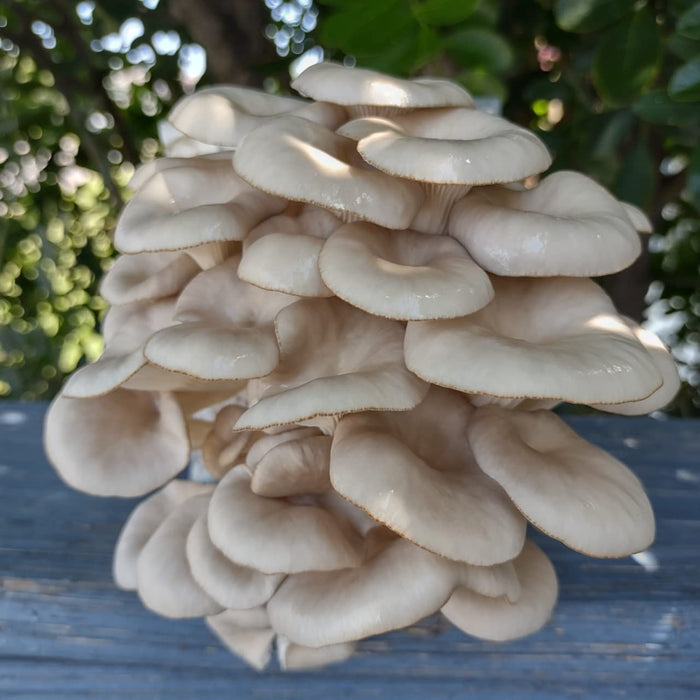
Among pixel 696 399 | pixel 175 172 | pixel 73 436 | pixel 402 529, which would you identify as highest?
pixel 175 172

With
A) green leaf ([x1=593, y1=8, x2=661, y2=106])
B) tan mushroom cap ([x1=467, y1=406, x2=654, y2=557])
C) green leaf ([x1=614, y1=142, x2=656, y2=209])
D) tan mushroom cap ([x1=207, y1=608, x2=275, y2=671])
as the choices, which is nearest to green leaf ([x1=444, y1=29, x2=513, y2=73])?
green leaf ([x1=593, y1=8, x2=661, y2=106])

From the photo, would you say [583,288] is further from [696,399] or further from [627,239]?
[696,399]

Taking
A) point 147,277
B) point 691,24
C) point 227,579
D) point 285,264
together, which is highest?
point 691,24

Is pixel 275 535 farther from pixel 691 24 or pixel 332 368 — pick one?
pixel 691 24

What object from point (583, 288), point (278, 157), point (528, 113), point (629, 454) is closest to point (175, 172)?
point (278, 157)

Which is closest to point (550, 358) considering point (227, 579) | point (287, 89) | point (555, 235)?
point (555, 235)

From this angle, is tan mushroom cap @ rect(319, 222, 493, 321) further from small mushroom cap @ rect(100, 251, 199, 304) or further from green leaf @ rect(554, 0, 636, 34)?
green leaf @ rect(554, 0, 636, 34)
